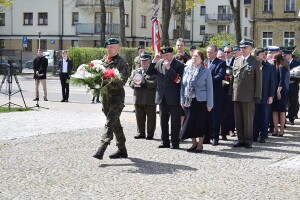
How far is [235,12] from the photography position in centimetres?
4056

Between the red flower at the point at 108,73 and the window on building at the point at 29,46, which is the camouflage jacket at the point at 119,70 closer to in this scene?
the red flower at the point at 108,73

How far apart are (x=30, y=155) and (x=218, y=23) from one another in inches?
2959

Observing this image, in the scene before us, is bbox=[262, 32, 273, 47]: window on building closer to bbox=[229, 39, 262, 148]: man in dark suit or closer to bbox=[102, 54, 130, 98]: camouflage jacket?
bbox=[229, 39, 262, 148]: man in dark suit

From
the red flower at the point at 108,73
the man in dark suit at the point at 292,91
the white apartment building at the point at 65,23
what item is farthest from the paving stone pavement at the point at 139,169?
the white apartment building at the point at 65,23

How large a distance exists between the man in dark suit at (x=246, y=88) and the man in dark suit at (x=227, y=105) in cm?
54

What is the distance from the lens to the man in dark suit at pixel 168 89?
11.4 meters

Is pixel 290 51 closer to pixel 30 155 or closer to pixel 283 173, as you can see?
pixel 283 173

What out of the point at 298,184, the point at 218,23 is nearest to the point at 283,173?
the point at 298,184

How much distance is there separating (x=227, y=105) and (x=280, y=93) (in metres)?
1.67

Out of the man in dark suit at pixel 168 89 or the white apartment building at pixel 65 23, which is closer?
the man in dark suit at pixel 168 89

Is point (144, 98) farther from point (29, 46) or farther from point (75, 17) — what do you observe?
point (29, 46)

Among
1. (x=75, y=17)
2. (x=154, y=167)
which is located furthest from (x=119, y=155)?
(x=75, y=17)

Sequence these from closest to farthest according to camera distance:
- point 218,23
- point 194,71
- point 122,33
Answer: point 194,71, point 122,33, point 218,23

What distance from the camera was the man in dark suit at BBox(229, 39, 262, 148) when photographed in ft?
38.7
